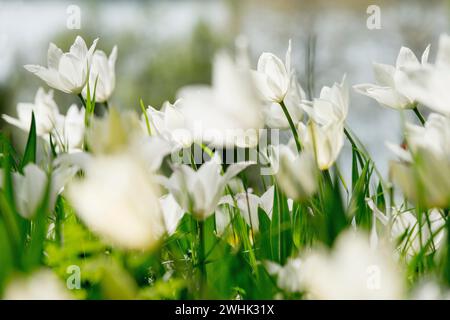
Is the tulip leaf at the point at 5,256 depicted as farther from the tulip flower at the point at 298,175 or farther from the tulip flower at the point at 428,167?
the tulip flower at the point at 428,167

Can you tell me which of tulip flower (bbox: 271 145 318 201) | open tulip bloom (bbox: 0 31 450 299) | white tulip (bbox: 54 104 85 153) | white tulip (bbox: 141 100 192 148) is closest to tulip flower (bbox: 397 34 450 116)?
open tulip bloom (bbox: 0 31 450 299)

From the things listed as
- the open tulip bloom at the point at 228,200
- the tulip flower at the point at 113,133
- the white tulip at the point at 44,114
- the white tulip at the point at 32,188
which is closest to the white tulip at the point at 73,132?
the white tulip at the point at 44,114

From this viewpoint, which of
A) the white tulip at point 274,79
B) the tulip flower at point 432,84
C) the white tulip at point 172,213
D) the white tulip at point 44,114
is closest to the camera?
the tulip flower at point 432,84

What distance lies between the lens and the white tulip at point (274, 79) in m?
0.89

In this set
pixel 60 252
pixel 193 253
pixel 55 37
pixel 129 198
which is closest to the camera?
pixel 129 198

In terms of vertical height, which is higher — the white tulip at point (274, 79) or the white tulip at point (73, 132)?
the white tulip at point (274, 79)

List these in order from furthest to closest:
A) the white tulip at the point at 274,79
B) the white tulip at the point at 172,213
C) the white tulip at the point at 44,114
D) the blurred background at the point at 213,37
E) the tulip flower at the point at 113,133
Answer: the blurred background at the point at 213,37
the white tulip at the point at 44,114
the white tulip at the point at 274,79
the white tulip at the point at 172,213
the tulip flower at the point at 113,133

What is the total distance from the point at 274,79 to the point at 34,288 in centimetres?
43

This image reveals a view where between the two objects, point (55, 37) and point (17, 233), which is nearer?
point (17, 233)

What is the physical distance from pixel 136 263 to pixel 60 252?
0.08 meters

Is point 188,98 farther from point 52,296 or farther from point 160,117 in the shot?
point 160,117

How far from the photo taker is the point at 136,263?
655 mm

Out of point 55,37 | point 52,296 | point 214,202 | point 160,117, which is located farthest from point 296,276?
point 55,37

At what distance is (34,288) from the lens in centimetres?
60
